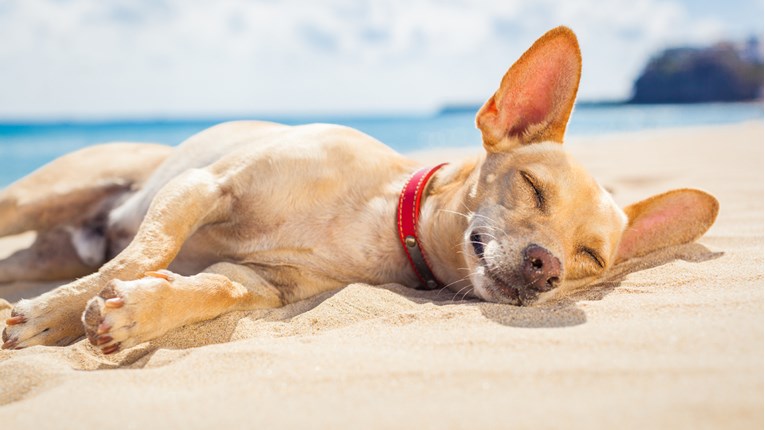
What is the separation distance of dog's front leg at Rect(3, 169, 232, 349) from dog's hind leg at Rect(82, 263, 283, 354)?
29cm

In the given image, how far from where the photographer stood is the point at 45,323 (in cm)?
259

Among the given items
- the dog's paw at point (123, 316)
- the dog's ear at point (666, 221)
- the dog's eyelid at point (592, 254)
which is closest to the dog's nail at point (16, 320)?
the dog's paw at point (123, 316)

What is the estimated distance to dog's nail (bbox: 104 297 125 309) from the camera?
7.59 feet

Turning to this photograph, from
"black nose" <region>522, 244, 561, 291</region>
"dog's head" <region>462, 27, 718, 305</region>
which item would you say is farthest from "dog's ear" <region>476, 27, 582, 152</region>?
"black nose" <region>522, 244, 561, 291</region>

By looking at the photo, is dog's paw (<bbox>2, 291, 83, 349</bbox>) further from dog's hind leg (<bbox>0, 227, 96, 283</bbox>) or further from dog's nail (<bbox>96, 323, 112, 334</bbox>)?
dog's hind leg (<bbox>0, 227, 96, 283</bbox>)

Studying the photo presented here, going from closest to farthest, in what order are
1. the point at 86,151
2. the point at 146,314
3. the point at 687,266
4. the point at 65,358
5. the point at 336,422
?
1. the point at 336,422
2. the point at 65,358
3. the point at 146,314
4. the point at 687,266
5. the point at 86,151

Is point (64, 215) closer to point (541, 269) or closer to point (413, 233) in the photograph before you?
point (413, 233)

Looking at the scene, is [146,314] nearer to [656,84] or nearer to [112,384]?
[112,384]

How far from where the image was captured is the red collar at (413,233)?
3.21 meters

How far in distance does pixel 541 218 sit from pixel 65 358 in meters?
1.93

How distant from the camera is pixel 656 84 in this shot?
196 ft

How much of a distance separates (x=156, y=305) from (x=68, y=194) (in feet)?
7.84

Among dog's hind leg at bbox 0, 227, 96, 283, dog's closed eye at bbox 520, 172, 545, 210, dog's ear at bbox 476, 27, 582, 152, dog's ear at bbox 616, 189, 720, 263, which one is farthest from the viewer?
dog's hind leg at bbox 0, 227, 96, 283

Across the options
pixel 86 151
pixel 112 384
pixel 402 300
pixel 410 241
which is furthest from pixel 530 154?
pixel 86 151
